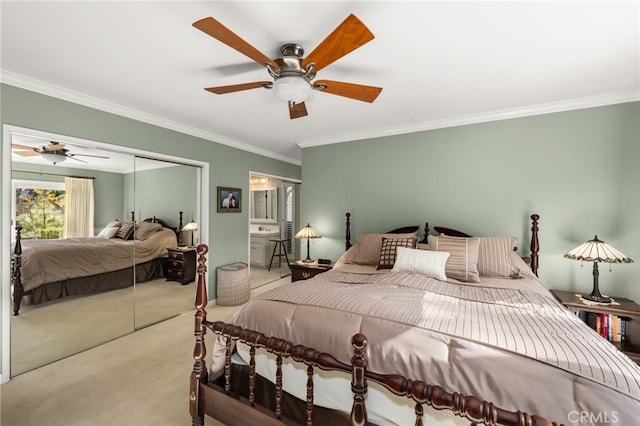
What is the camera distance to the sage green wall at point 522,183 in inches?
106

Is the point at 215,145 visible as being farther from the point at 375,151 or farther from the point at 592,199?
the point at 592,199

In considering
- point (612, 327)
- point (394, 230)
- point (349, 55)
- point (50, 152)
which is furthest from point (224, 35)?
point (612, 327)

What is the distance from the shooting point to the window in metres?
2.30

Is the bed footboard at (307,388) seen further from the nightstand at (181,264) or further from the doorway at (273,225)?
the doorway at (273,225)

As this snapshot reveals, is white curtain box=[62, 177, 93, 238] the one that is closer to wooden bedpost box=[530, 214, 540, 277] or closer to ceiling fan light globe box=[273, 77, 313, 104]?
ceiling fan light globe box=[273, 77, 313, 104]

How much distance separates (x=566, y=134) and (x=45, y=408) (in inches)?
205

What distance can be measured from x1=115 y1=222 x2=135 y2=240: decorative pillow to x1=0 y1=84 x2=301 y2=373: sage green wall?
0.89 metres

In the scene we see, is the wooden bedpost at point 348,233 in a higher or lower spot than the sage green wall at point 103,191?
lower

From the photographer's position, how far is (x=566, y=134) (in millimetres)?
2881

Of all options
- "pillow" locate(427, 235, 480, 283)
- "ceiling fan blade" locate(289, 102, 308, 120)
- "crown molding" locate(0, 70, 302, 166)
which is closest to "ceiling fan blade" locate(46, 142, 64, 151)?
"crown molding" locate(0, 70, 302, 166)

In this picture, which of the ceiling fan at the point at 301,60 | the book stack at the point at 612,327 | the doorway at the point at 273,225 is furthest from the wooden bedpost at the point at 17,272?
the book stack at the point at 612,327

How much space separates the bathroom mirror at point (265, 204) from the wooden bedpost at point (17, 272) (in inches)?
147

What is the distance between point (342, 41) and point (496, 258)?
98.9 inches

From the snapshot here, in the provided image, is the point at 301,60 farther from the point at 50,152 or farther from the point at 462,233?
the point at 462,233
